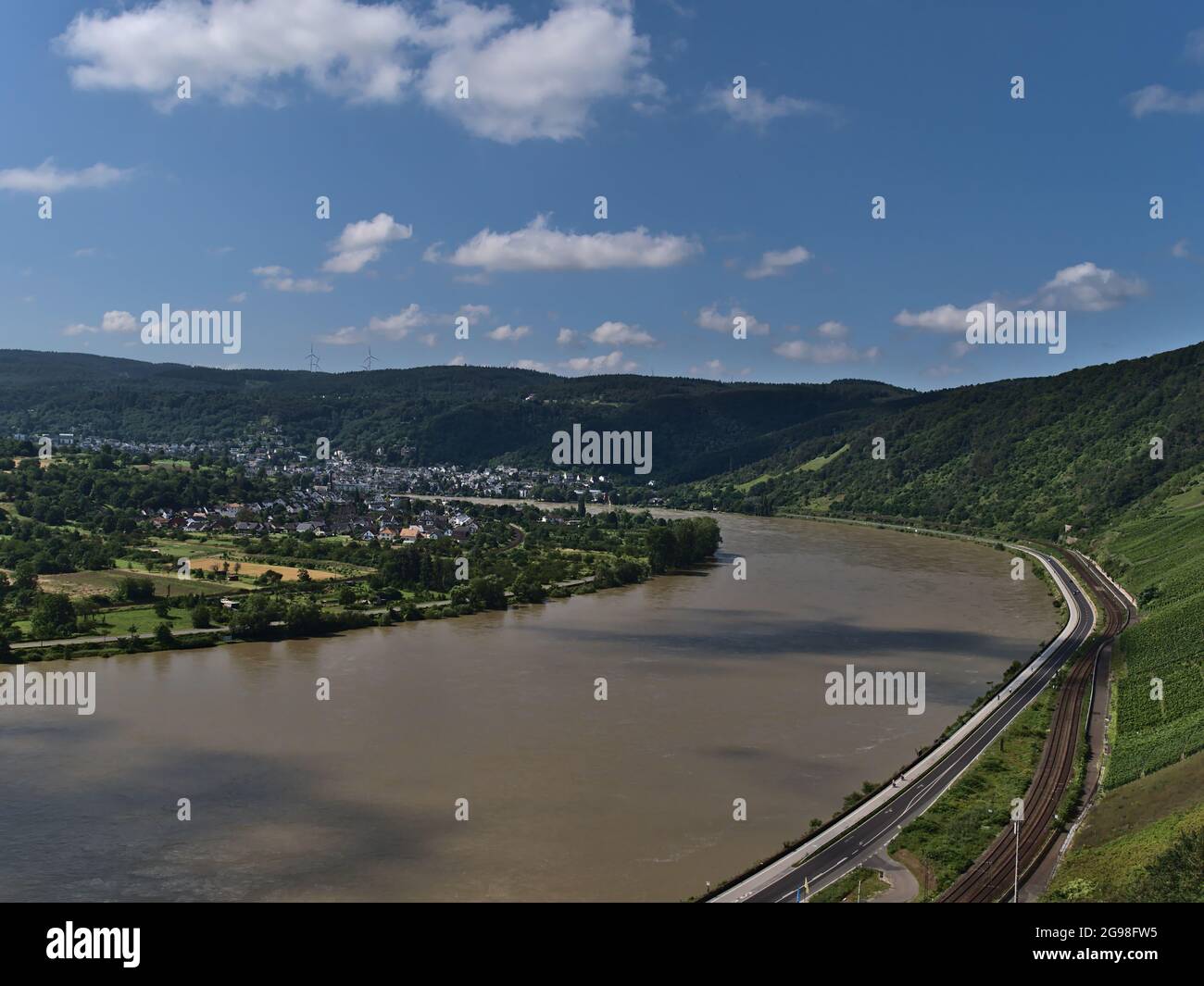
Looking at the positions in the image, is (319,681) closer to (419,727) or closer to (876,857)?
(419,727)

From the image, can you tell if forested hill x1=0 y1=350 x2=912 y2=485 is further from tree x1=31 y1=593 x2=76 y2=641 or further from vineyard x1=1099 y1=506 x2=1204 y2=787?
tree x1=31 y1=593 x2=76 y2=641

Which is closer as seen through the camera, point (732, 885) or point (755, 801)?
point (732, 885)

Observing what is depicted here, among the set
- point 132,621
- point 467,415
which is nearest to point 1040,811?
point 132,621

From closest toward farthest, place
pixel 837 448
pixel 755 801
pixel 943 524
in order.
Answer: pixel 755 801 < pixel 943 524 < pixel 837 448

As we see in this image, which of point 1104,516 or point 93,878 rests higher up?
point 1104,516

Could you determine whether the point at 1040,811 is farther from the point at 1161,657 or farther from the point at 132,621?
the point at 132,621

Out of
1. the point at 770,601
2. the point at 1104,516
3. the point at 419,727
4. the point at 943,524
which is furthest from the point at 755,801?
the point at 943,524

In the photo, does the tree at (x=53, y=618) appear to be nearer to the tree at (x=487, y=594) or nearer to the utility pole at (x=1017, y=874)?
the tree at (x=487, y=594)
